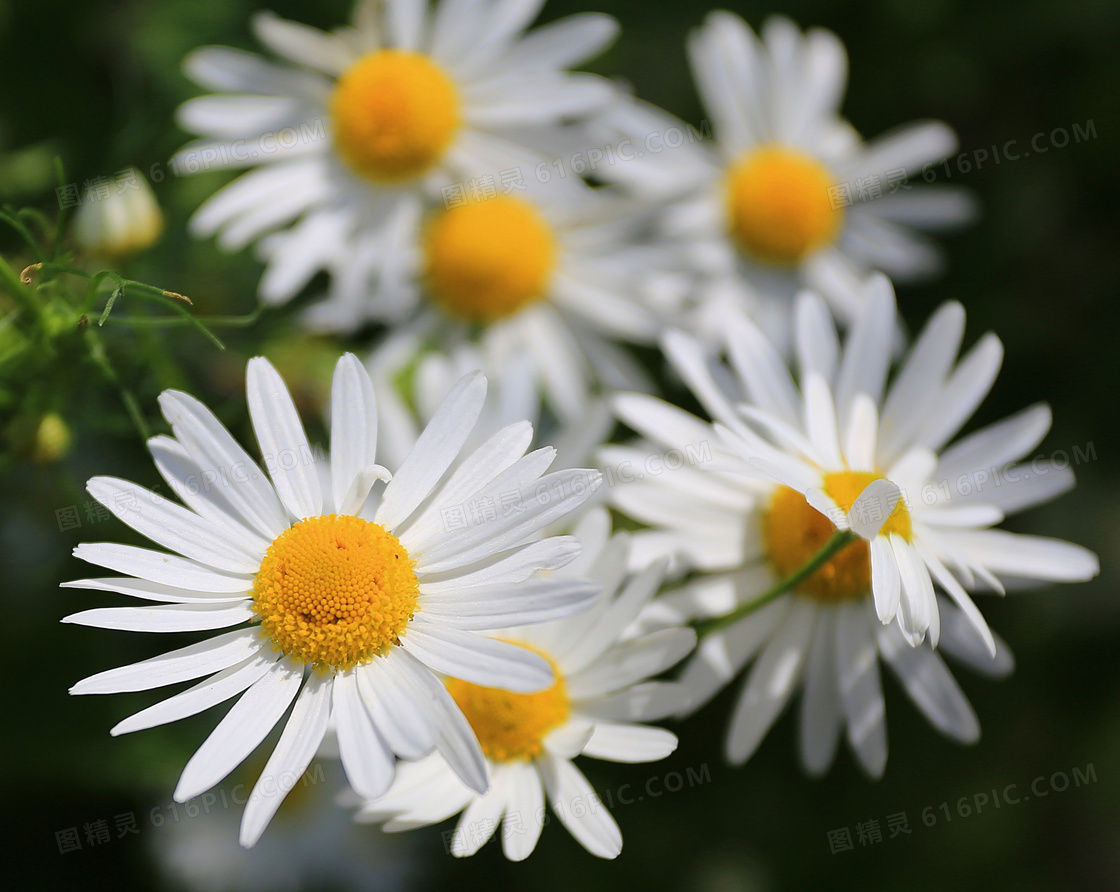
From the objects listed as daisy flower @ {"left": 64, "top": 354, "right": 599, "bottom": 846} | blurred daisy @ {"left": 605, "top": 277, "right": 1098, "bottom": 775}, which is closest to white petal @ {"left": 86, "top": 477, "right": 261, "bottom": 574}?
daisy flower @ {"left": 64, "top": 354, "right": 599, "bottom": 846}

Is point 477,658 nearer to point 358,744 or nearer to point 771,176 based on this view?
point 358,744

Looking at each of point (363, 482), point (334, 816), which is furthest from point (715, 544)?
point (334, 816)

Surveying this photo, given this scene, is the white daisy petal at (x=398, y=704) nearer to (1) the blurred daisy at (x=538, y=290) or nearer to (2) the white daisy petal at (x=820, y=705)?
(2) the white daisy petal at (x=820, y=705)

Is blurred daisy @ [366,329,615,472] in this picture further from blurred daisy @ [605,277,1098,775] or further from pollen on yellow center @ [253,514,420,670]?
pollen on yellow center @ [253,514,420,670]

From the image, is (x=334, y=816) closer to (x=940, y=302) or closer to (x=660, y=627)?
(x=660, y=627)

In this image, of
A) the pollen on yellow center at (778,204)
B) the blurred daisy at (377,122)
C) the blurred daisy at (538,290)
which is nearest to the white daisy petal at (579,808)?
the blurred daisy at (538,290)
